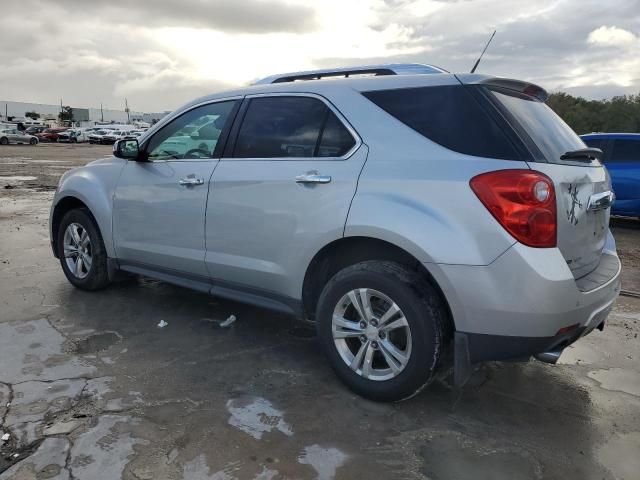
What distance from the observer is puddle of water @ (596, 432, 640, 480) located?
2.70 meters

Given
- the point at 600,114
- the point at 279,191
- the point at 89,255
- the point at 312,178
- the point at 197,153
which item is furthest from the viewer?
the point at 600,114

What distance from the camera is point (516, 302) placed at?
2750mm

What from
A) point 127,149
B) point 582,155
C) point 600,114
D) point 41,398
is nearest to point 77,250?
point 127,149

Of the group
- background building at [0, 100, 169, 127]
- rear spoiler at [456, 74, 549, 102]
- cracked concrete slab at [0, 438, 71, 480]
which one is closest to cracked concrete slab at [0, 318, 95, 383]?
cracked concrete slab at [0, 438, 71, 480]

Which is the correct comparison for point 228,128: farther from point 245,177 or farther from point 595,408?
point 595,408

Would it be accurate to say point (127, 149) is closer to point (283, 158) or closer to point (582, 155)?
point (283, 158)

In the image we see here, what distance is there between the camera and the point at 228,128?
4.05 metres

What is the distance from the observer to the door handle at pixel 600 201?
3.15 metres

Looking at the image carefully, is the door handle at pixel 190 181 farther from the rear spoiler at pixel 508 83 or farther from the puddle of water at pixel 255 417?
the rear spoiler at pixel 508 83

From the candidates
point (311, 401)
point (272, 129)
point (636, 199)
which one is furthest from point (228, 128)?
point (636, 199)

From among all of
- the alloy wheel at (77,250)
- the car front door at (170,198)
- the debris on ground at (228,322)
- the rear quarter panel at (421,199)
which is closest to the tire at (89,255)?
the alloy wheel at (77,250)

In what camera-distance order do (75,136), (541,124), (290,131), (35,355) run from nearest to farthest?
(541,124)
(290,131)
(35,355)
(75,136)

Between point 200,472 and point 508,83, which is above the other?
point 508,83

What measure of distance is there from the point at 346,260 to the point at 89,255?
2.89 meters
